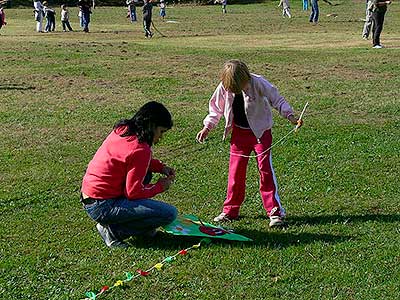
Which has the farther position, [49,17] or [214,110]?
[49,17]

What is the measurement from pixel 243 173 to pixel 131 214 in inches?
52.2

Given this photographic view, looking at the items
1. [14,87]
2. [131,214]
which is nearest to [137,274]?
[131,214]

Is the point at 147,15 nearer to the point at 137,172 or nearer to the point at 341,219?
the point at 341,219

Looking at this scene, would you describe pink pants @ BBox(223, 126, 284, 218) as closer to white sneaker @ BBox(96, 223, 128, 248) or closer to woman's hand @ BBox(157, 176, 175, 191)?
woman's hand @ BBox(157, 176, 175, 191)

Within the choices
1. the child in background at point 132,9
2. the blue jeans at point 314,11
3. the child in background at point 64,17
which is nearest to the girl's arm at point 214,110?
A: the child in background at point 64,17

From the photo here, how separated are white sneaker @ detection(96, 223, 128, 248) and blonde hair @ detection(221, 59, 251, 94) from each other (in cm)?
159

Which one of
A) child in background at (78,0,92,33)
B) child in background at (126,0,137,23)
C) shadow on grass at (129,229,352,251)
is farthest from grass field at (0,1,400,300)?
child in background at (126,0,137,23)

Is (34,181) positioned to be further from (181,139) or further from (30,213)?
(181,139)

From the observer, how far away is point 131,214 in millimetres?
5922

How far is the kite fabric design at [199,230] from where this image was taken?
239 inches

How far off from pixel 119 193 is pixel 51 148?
13.3 feet

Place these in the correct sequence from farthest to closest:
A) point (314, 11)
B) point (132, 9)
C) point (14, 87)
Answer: point (132, 9) < point (314, 11) < point (14, 87)

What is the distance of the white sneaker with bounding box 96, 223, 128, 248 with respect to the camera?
6.07 meters

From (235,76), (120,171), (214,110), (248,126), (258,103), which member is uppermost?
(235,76)
